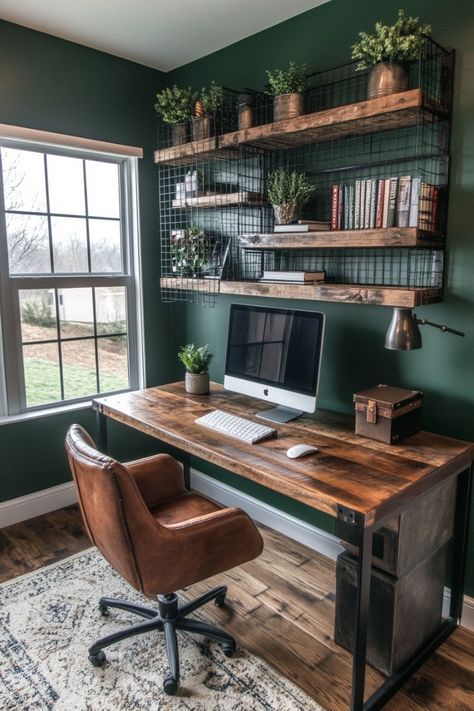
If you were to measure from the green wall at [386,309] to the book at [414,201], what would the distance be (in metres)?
0.20

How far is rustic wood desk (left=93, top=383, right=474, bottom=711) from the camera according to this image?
5.01 ft

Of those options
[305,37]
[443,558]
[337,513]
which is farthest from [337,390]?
[305,37]

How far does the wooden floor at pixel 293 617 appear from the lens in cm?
178

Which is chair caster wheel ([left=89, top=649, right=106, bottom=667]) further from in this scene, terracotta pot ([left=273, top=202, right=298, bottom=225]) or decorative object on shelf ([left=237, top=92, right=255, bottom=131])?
decorative object on shelf ([left=237, top=92, right=255, bottom=131])

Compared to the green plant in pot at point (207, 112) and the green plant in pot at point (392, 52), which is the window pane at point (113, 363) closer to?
the green plant in pot at point (207, 112)

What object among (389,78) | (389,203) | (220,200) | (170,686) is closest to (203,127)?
(220,200)

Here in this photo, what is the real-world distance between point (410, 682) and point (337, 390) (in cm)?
118

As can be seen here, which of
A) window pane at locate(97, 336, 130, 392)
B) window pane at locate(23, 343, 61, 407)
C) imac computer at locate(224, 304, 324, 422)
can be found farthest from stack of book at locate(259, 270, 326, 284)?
window pane at locate(23, 343, 61, 407)

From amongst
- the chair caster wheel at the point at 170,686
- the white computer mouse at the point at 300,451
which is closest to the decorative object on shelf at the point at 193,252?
the white computer mouse at the point at 300,451

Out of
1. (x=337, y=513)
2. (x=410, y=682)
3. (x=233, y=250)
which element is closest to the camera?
(x=337, y=513)

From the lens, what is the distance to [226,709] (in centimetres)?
169

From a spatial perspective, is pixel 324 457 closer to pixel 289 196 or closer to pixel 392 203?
pixel 392 203

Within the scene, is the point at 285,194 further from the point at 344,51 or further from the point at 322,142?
the point at 344,51

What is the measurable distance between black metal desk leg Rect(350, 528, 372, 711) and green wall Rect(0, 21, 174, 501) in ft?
6.60
